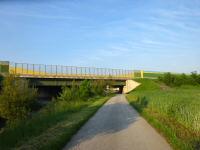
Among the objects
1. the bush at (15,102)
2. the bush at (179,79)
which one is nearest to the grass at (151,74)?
the bush at (179,79)

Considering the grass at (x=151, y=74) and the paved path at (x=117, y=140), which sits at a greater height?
the grass at (x=151, y=74)

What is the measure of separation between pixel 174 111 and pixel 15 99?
15.8m

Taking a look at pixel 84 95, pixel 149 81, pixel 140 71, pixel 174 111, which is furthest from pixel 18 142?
pixel 140 71

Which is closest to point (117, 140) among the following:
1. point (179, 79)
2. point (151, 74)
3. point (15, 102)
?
point (15, 102)

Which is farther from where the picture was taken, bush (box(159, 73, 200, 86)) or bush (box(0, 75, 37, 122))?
bush (box(159, 73, 200, 86))

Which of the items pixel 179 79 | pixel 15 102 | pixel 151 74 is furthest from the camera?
pixel 151 74

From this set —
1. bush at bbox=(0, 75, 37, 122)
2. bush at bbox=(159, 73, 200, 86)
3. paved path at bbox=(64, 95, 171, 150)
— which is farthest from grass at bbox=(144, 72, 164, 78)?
paved path at bbox=(64, 95, 171, 150)

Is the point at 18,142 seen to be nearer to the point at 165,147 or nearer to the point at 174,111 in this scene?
the point at 165,147

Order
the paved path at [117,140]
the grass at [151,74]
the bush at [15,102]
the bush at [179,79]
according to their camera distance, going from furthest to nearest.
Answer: the grass at [151,74], the bush at [179,79], the bush at [15,102], the paved path at [117,140]

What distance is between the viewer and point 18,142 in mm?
13336

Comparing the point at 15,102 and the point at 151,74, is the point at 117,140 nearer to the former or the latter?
the point at 15,102

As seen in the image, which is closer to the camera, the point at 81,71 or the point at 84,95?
the point at 84,95

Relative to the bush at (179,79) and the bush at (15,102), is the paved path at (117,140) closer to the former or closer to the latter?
the bush at (15,102)

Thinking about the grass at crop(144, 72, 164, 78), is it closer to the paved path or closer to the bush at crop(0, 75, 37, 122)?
the bush at crop(0, 75, 37, 122)
